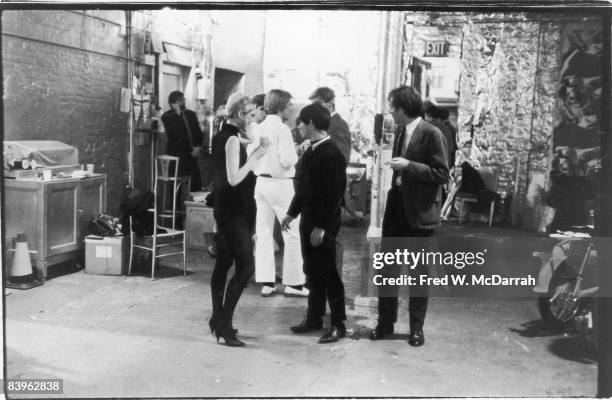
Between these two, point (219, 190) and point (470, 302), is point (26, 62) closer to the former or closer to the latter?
point (219, 190)

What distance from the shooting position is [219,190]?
4.65 metres

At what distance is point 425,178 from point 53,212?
10.1ft

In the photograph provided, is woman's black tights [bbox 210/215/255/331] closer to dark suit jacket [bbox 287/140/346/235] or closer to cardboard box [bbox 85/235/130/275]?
dark suit jacket [bbox 287/140/346/235]

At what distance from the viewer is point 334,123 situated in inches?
214

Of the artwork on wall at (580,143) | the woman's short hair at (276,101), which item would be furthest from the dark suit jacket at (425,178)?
the woman's short hair at (276,101)

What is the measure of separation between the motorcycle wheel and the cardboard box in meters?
3.20

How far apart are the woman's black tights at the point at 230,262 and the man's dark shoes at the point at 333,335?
2.26 feet

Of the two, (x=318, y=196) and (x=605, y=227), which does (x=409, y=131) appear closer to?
(x=318, y=196)

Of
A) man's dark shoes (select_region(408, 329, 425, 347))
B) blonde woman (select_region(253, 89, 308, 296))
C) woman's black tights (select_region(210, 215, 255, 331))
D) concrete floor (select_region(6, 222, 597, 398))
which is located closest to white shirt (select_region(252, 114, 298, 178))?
blonde woman (select_region(253, 89, 308, 296))

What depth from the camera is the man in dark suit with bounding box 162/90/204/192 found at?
503 cm

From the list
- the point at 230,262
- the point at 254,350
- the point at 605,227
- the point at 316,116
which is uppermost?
the point at 316,116

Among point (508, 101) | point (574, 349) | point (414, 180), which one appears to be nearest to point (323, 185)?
point (414, 180)

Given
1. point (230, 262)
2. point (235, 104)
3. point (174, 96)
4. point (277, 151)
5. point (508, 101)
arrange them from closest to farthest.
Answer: point (235, 104), point (230, 262), point (174, 96), point (277, 151), point (508, 101)

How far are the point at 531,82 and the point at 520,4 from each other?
4.87m
